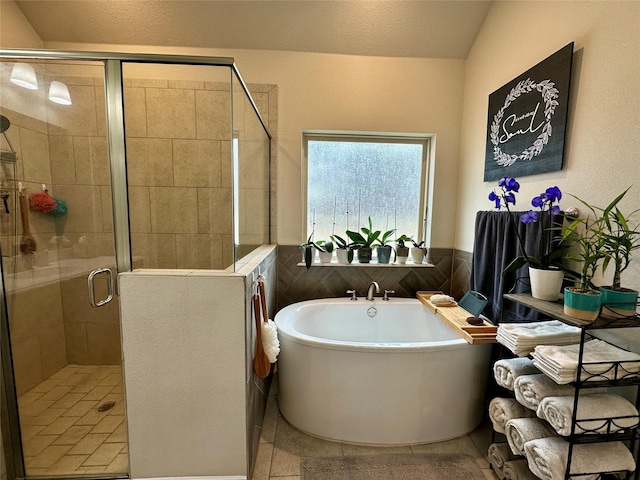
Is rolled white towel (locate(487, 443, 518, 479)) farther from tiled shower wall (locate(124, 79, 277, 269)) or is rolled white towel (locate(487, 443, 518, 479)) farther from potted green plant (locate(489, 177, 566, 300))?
Answer: tiled shower wall (locate(124, 79, 277, 269))

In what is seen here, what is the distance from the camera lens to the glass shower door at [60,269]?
151 cm

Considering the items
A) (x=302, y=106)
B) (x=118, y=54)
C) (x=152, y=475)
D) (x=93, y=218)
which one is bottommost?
(x=152, y=475)

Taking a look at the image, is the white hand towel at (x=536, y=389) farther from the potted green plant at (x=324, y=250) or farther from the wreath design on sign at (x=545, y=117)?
the potted green plant at (x=324, y=250)

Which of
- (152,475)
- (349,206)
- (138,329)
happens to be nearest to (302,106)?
(349,206)

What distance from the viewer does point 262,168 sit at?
234 centimetres

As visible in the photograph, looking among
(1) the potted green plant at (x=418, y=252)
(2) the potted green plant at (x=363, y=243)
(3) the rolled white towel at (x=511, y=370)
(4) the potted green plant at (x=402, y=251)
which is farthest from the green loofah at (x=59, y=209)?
(3) the rolled white towel at (x=511, y=370)

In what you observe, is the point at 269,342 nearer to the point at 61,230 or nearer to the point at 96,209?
the point at 96,209

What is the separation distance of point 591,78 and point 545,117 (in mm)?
251

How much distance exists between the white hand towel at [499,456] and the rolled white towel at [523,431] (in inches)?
10.2

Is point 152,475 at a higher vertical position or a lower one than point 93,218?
lower

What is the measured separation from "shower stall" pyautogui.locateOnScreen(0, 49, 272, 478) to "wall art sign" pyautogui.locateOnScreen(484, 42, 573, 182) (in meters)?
1.66

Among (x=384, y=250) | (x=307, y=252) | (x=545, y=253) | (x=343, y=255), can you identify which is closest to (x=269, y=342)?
(x=307, y=252)

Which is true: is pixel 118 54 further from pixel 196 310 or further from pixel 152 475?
pixel 152 475

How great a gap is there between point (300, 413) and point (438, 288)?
1.60 m
